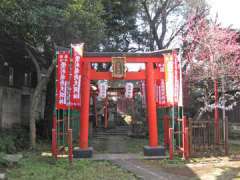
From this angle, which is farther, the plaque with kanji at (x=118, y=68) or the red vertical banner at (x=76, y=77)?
the plaque with kanji at (x=118, y=68)

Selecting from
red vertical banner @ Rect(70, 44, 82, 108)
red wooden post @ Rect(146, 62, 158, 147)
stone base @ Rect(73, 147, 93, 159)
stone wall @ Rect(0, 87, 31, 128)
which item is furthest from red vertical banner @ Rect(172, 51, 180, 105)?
stone wall @ Rect(0, 87, 31, 128)

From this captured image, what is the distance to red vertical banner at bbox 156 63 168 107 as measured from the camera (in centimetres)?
1376

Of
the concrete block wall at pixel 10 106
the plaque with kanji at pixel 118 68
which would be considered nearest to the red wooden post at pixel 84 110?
the plaque with kanji at pixel 118 68

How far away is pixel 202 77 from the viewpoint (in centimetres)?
1619

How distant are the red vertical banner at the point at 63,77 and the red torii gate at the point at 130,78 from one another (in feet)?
2.74

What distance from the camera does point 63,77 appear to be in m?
12.2

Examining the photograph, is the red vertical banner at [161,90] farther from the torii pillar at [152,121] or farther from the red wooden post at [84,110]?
the red wooden post at [84,110]

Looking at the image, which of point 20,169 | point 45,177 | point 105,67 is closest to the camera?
point 45,177

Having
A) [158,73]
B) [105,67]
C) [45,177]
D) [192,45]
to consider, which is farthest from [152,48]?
[45,177]

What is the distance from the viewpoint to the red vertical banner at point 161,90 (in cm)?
1376

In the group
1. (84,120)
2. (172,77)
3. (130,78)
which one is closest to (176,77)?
(172,77)

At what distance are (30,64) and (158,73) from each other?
8816 mm

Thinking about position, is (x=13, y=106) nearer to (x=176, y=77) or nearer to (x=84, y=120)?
(x=84, y=120)

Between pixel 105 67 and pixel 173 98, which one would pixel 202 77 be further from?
pixel 105 67
